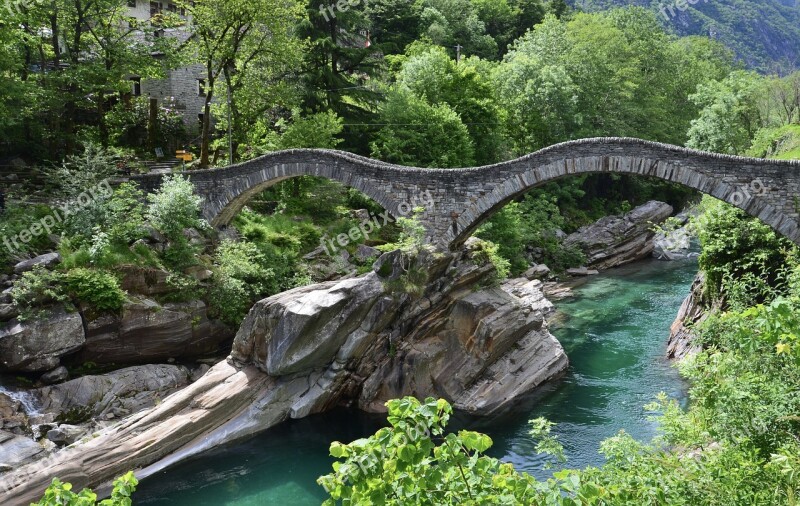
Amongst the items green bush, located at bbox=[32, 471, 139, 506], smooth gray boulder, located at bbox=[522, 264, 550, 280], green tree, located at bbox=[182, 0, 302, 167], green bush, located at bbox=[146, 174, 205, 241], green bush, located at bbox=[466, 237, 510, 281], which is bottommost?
smooth gray boulder, located at bbox=[522, 264, 550, 280]

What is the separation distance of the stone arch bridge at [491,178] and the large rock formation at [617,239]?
601 inches

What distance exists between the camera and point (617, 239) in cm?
3712

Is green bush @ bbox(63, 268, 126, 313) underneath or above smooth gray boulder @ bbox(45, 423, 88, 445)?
above

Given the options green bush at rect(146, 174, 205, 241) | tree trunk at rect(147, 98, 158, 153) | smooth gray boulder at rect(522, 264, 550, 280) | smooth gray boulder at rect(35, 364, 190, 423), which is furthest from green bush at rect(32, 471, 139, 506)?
tree trunk at rect(147, 98, 158, 153)

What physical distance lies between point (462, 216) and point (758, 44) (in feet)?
420

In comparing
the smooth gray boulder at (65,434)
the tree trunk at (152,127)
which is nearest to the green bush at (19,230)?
the smooth gray boulder at (65,434)

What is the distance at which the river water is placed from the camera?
15.1 m

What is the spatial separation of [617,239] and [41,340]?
29.0 m

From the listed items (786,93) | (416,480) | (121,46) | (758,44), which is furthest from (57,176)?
(758,44)

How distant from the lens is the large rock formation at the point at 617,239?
3584 cm

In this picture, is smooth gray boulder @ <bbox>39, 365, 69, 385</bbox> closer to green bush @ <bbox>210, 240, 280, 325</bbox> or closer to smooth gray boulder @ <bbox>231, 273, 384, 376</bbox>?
smooth gray boulder @ <bbox>231, 273, 384, 376</bbox>

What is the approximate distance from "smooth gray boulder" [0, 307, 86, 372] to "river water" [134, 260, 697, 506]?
4.95 meters

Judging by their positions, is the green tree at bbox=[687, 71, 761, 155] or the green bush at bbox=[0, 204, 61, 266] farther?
the green tree at bbox=[687, 71, 761, 155]

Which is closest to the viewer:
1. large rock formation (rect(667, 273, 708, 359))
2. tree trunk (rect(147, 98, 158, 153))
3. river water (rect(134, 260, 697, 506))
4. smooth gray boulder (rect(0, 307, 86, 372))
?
river water (rect(134, 260, 697, 506))
